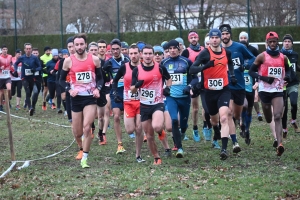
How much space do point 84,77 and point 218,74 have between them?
2.32m

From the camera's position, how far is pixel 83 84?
10.8m

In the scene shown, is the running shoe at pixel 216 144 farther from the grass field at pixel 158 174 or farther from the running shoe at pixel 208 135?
the running shoe at pixel 208 135

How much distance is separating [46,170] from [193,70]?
3.04 metres

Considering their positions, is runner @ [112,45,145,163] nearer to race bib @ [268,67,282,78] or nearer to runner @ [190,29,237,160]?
runner @ [190,29,237,160]

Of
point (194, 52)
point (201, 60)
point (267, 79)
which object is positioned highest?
point (194, 52)

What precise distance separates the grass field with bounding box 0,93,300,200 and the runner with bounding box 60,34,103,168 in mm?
841

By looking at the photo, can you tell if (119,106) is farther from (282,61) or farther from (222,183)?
(222,183)

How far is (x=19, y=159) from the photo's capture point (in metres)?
12.2

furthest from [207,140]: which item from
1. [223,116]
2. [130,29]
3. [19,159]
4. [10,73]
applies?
[130,29]

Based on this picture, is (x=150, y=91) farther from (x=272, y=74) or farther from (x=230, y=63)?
(x=272, y=74)

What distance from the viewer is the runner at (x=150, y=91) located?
1067 cm

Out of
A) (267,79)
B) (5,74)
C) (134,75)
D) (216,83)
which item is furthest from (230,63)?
(5,74)

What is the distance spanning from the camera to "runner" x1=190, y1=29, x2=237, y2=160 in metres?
10.9

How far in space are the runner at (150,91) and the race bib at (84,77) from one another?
0.74 metres
